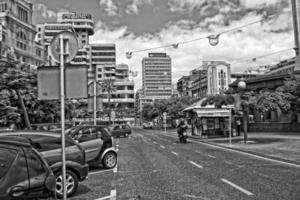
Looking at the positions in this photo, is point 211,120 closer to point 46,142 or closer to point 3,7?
point 46,142

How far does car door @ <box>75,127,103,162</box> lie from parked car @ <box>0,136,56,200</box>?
Result: 7208 millimetres

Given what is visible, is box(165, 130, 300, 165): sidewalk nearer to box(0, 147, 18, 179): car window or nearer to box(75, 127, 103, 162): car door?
box(75, 127, 103, 162): car door

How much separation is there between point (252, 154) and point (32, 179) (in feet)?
46.9

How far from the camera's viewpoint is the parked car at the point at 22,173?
11.8ft

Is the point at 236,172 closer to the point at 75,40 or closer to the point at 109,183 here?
the point at 109,183

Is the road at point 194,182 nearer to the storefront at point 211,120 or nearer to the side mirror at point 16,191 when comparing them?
the side mirror at point 16,191

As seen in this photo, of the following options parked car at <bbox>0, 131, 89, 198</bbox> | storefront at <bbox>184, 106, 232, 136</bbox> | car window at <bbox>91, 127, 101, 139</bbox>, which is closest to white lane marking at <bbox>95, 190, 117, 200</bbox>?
parked car at <bbox>0, 131, 89, 198</bbox>

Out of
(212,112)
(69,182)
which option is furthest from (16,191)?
(212,112)

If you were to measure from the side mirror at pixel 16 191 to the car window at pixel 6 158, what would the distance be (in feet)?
0.84

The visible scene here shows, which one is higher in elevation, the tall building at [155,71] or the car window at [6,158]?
the tall building at [155,71]

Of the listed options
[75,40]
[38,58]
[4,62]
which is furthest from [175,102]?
[75,40]

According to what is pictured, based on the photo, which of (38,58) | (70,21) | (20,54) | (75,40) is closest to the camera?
(75,40)

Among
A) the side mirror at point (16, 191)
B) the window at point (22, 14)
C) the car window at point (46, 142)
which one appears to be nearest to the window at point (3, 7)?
the window at point (22, 14)

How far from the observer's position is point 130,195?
7445mm
